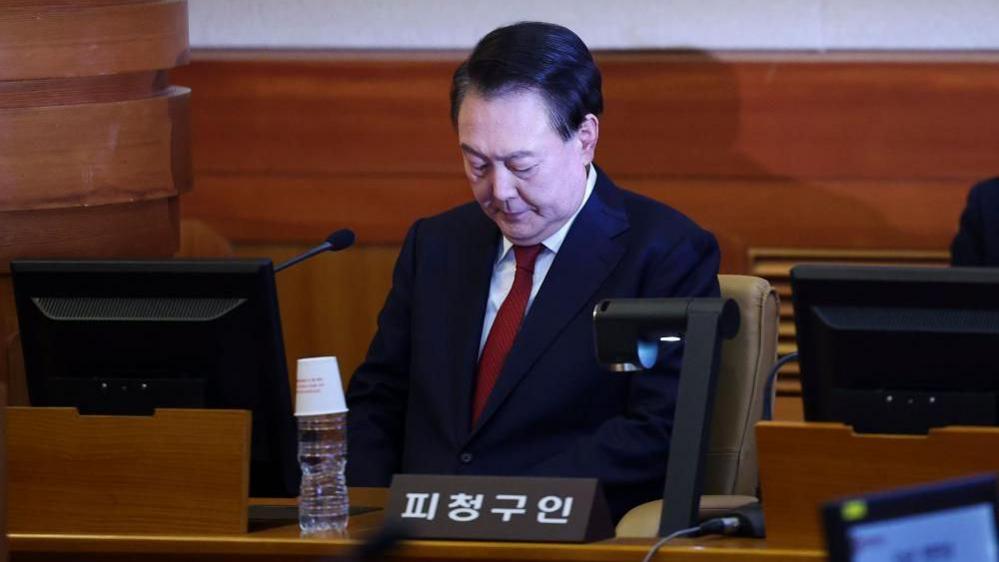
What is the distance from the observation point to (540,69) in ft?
9.16

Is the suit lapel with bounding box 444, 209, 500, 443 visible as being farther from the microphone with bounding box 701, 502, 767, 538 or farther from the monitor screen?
the monitor screen

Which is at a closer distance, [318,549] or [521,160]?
[318,549]

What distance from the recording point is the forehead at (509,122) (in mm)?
2789

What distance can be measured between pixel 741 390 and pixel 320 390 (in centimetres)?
81

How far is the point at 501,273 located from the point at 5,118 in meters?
0.94

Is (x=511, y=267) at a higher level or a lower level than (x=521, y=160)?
lower

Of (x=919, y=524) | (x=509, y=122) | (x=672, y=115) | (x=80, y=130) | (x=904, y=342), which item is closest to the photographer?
(x=919, y=524)

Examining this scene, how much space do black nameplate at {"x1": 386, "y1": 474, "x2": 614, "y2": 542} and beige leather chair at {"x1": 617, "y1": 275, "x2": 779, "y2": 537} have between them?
651mm

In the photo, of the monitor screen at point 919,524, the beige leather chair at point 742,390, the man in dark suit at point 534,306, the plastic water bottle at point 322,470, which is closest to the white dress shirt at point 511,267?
the man in dark suit at point 534,306

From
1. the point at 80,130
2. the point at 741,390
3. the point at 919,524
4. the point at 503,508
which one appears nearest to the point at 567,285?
the point at 741,390

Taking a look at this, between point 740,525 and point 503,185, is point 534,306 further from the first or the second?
point 740,525

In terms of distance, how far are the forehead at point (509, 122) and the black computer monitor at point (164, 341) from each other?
22.4 inches

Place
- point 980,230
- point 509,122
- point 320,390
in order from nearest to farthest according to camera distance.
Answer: point 320,390
point 509,122
point 980,230

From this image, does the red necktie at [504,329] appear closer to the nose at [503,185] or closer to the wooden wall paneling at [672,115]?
the nose at [503,185]
